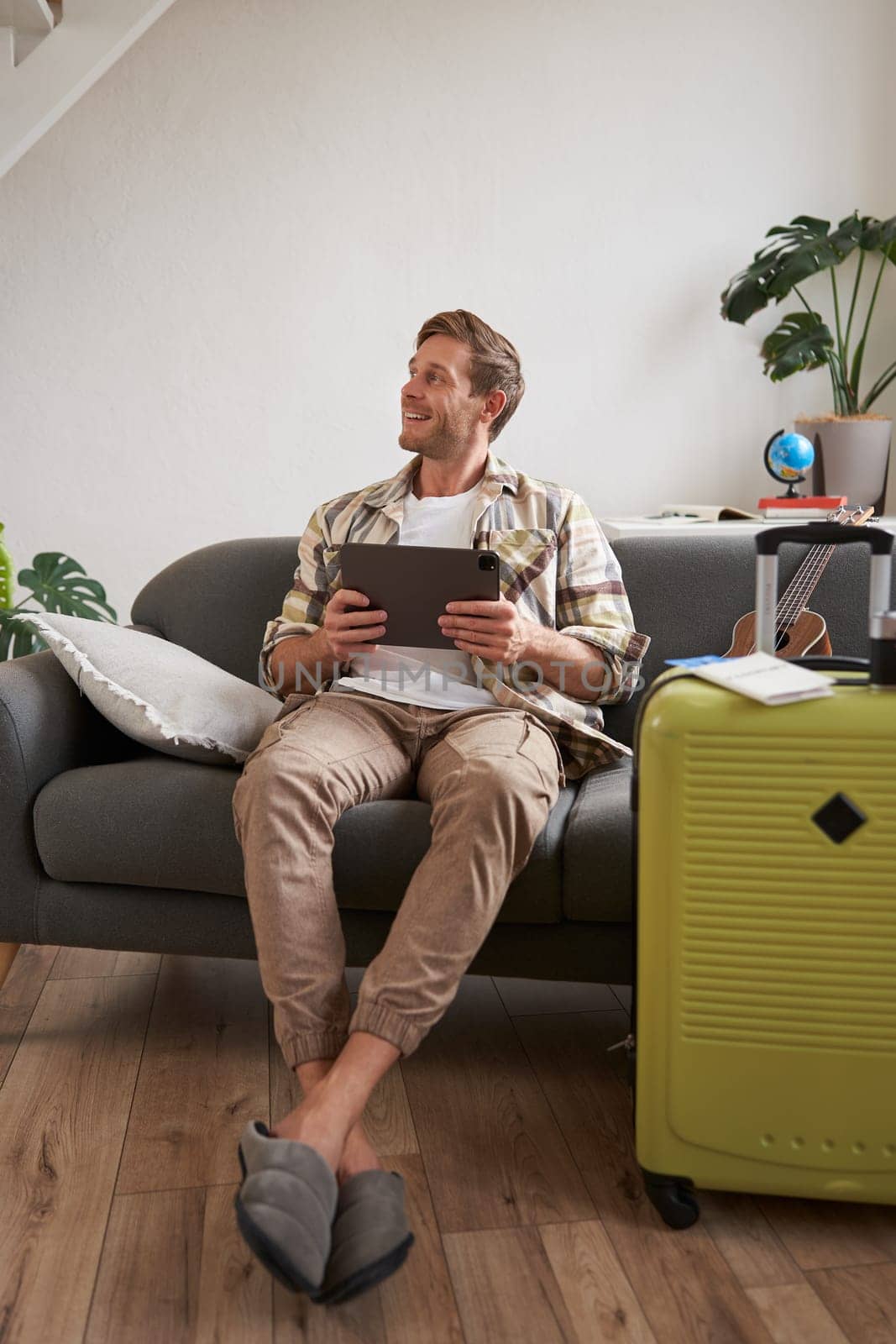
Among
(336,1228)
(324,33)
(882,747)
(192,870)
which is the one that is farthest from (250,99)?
(336,1228)

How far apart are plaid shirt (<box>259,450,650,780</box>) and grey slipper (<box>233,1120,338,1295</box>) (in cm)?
82

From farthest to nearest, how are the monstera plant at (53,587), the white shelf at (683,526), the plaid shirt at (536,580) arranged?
1. the monstera plant at (53,587)
2. the white shelf at (683,526)
3. the plaid shirt at (536,580)

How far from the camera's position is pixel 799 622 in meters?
2.03

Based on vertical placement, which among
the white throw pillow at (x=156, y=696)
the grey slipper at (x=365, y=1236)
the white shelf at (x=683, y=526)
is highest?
the white shelf at (x=683, y=526)

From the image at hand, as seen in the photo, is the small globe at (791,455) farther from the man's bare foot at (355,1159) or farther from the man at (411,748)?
the man's bare foot at (355,1159)

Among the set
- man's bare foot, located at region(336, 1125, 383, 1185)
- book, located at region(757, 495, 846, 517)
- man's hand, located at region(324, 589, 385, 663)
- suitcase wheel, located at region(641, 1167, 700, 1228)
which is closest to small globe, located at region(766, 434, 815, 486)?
book, located at region(757, 495, 846, 517)

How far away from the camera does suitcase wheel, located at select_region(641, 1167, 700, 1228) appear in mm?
1347

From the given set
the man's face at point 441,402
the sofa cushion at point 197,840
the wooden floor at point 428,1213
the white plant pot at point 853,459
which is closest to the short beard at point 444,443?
the man's face at point 441,402

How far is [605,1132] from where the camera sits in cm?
156

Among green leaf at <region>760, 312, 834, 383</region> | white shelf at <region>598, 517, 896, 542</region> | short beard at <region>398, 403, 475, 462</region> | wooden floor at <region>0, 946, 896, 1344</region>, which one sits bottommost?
wooden floor at <region>0, 946, 896, 1344</region>

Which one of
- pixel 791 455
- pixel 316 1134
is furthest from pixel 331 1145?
pixel 791 455

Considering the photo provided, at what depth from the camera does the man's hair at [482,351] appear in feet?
6.61

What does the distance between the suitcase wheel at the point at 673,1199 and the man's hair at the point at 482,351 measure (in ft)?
4.17

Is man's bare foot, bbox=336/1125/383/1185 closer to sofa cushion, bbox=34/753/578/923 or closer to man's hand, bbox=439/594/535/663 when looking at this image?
sofa cushion, bbox=34/753/578/923
